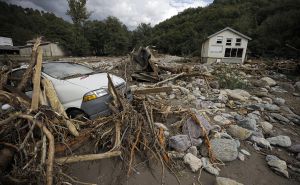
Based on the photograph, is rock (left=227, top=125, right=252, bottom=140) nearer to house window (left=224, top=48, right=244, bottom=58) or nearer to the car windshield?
the car windshield

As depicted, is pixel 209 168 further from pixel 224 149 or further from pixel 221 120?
pixel 221 120

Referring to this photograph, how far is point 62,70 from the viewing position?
4.12m

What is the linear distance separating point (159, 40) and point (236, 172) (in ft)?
191

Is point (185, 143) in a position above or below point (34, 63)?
below

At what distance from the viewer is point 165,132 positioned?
350 cm

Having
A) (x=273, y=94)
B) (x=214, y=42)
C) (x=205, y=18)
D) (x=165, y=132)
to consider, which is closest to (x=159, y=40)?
(x=205, y=18)

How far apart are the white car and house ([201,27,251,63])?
21471mm

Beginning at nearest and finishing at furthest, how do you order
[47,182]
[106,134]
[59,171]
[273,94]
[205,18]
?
[47,182], [59,171], [106,134], [273,94], [205,18]

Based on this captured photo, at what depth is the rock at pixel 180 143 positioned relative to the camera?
9.98ft

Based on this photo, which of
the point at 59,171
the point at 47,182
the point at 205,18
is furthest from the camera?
the point at 205,18

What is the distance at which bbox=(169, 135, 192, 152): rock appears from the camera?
304 centimetres

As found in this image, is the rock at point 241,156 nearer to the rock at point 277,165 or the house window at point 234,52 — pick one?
the rock at point 277,165

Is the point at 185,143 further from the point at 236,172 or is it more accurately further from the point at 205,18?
the point at 205,18

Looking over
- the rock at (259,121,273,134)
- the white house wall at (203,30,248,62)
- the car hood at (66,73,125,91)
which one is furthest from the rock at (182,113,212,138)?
the white house wall at (203,30,248,62)
